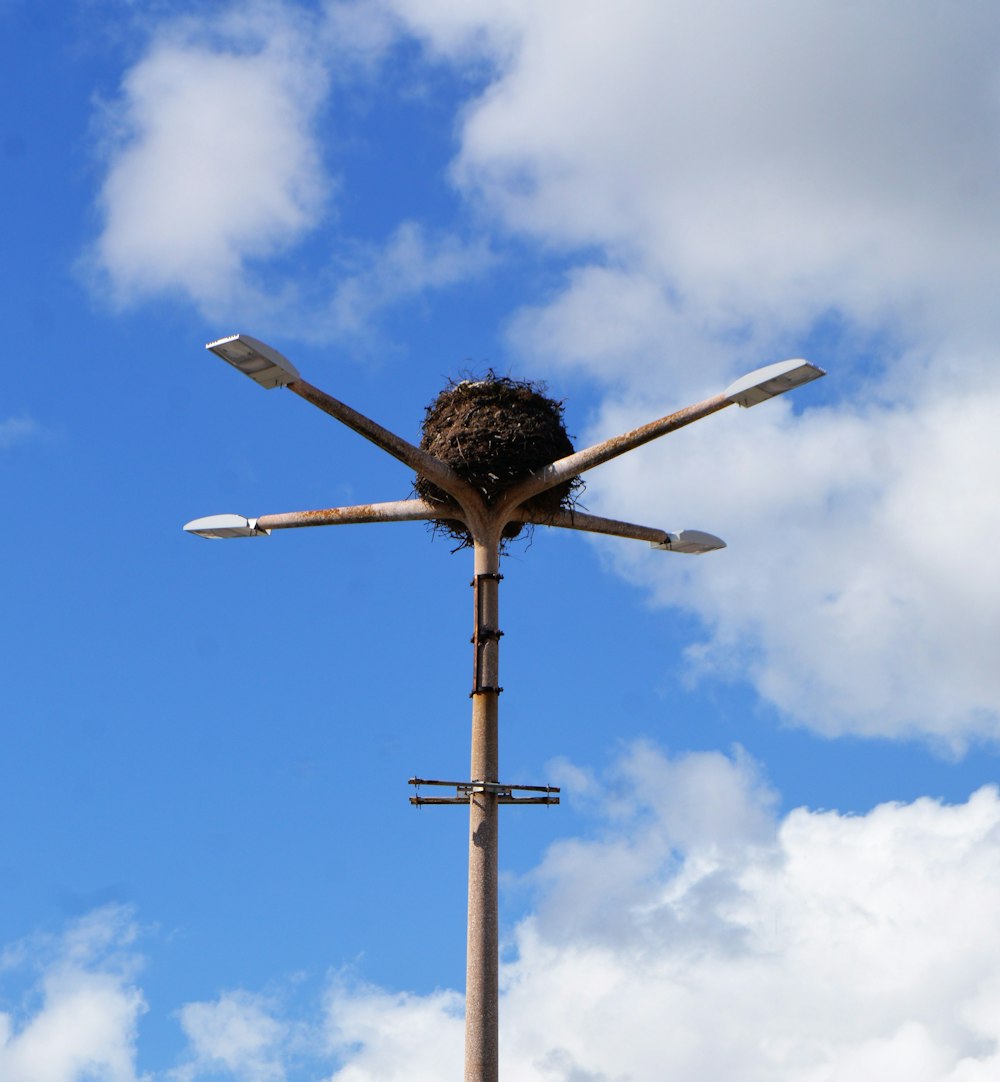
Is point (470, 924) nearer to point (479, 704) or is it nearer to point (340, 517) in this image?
point (479, 704)

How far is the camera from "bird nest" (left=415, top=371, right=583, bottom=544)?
1930 cm

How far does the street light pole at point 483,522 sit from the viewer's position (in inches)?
682

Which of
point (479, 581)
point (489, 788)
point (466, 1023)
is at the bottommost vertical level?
point (466, 1023)

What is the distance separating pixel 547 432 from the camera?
66.0ft

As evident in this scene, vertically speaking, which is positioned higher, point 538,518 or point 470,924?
point 538,518

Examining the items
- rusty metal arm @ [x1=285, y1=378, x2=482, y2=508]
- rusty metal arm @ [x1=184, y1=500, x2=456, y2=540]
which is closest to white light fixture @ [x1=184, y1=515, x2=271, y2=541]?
rusty metal arm @ [x1=184, y1=500, x2=456, y2=540]

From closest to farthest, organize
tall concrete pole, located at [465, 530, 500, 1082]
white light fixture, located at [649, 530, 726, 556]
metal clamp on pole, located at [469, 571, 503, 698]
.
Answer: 1. tall concrete pole, located at [465, 530, 500, 1082]
2. metal clamp on pole, located at [469, 571, 503, 698]
3. white light fixture, located at [649, 530, 726, 556]

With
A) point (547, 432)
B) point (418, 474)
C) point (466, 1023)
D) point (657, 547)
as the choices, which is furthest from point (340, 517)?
point (466, 1023)

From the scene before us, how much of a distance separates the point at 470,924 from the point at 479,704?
2.02m

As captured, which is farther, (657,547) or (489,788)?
(657,547)

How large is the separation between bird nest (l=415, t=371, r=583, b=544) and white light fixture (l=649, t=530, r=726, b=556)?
4.95 ft

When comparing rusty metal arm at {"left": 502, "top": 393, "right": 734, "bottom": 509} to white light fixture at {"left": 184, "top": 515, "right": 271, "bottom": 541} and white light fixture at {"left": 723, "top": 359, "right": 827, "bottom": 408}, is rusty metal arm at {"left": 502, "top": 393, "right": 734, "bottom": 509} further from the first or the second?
white light fixture at {"left": 184, "top": 515, "right": 271, "bottom": 541}

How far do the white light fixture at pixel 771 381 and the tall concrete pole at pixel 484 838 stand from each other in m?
2.79

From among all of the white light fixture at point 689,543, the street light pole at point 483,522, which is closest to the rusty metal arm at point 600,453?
the street light pole at point 483,522
